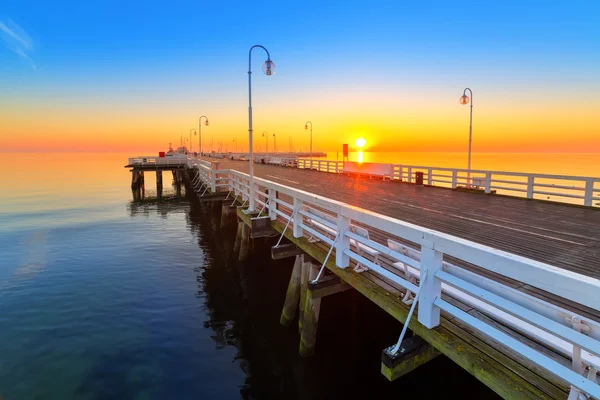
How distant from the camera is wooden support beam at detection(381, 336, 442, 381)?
140 inches

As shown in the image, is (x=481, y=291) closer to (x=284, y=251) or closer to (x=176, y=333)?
(x=284, y=251)

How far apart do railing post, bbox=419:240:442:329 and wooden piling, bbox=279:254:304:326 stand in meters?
4.42

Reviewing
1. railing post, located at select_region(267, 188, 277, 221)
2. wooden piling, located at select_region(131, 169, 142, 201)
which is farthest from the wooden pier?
wooden piling, located at select_region(131, 169, 142, 201)

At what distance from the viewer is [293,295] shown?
825cm

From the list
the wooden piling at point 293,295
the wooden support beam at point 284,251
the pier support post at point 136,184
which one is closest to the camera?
the wooden support beam at point 284,251

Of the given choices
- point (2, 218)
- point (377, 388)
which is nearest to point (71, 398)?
point (377, 388)

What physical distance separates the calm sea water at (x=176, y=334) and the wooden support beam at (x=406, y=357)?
2511mm

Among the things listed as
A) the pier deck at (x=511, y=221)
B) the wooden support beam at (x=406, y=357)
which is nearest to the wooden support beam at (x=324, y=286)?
the wooden support beam at (x=406, y=357)

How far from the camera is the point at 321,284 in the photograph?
6094 mm

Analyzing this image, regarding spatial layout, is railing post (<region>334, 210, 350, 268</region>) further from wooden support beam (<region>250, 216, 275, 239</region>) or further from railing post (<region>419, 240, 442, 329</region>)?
wooden support beam (<region>250, 216, 275, 239</region>)

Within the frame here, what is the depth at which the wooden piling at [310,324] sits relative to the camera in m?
6.81

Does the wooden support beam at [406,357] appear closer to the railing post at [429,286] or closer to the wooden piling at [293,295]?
the railing post at [429,286]

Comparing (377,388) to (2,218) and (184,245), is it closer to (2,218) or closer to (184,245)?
(184,245)

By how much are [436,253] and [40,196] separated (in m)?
48.5
